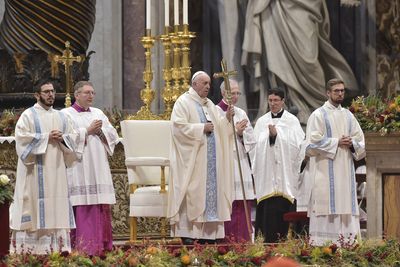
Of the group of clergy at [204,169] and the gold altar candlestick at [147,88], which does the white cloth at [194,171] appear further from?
the gold altar candlestick at [147,88]

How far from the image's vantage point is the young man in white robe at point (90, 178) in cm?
1345

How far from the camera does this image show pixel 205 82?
13.6 metres

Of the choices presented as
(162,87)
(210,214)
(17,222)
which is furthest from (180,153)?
(162,87)

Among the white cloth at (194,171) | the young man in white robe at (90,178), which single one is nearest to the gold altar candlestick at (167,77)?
the white cloth at (194,171)

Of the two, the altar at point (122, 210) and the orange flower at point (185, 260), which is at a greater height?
the altar at point (122, 210)

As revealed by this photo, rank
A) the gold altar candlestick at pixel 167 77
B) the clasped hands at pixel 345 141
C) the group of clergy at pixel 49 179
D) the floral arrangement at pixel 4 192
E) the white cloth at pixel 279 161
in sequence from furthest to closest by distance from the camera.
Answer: the gold altar candlestick at pixel 167 77
the white cloth at pixel 279 161
the clasped hands at pixel 345 141
the group of clergy at pixel 49 179
the floral arrangement at pixel 4 192

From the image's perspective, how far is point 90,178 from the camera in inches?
531

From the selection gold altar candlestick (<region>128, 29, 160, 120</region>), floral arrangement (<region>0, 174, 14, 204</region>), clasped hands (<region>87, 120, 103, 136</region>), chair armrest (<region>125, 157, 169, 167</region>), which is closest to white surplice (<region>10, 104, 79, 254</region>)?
clasped hands (<region>87, 120, 103, 136</region>)

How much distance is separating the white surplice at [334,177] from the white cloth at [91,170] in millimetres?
1758

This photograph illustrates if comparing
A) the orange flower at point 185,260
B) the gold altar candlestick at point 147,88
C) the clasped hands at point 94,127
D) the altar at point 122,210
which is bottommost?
the orange flower at point 185,260

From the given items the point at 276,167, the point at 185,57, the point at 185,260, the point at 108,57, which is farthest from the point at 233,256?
the point at 108,57

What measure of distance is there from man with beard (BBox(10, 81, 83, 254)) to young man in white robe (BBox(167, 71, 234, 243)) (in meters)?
0.99

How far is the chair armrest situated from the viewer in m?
13.9

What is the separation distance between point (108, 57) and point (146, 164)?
10.6 feet
